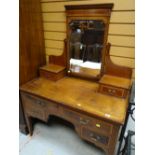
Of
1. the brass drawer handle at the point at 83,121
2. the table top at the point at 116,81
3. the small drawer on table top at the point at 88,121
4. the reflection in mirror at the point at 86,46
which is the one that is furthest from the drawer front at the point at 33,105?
the table top at the point at 116,81

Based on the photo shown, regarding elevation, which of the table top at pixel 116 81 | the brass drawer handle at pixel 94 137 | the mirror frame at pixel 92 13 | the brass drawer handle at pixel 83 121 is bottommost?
the brass drawer handle at pixel 94 137

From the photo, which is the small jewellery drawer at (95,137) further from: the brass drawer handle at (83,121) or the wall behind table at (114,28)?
the wall behind table at (114,28)

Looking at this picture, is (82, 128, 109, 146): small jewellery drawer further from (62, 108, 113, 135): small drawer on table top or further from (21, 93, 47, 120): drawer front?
(21, 93, 47, 120): drawer front

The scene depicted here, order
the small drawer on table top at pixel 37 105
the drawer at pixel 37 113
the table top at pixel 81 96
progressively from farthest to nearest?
1. the drawer at pixel 37 113
2. the small drawer on table top at pixel 37 105
3. the table top at pixel 81 96

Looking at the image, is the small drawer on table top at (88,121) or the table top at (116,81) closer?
the small drawer on table top at (88,121)

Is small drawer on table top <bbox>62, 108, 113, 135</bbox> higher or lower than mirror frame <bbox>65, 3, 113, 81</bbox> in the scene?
lower

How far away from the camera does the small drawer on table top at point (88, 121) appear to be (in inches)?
44.9

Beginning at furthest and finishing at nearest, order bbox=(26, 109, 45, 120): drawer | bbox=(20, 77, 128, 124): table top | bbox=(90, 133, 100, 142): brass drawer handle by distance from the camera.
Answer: bbox=(26, 109, 45, 120): drawer < bbox=(90, 133, 100, 142): brass drawer handle < bbox=(20, 77, 128, 124): table top

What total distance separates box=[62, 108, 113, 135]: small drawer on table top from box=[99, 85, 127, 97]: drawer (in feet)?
1.07

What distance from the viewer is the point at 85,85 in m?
1.57

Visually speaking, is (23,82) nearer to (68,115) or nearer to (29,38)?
(29,38)

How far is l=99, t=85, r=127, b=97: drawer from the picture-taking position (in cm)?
130

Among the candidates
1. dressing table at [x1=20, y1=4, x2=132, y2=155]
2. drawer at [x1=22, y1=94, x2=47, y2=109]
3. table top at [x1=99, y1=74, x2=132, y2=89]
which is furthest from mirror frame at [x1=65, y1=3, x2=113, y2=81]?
drawer at [x1=22, y1=94, x2=47, y2=109]
